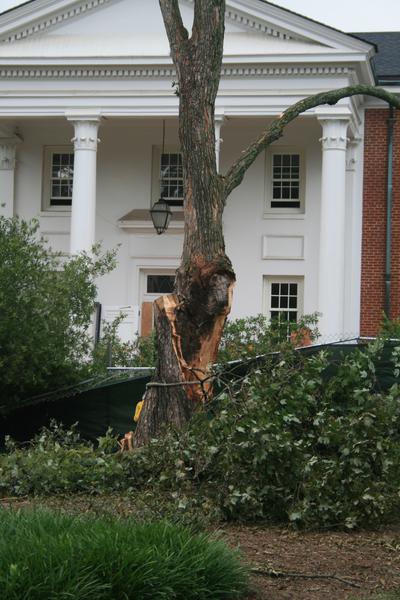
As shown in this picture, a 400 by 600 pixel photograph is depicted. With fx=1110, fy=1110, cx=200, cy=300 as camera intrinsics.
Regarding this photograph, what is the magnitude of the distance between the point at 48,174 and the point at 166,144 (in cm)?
→ 302

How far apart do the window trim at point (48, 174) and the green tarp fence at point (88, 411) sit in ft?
41.5

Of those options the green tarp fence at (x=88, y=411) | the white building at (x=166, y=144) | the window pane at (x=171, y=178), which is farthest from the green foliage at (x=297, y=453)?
the window pane at (x=171, y=178)

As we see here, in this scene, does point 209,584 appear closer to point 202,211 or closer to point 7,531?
point 7,531

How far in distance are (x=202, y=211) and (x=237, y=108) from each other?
534 inches

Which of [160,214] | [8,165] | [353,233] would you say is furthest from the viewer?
[8,165]

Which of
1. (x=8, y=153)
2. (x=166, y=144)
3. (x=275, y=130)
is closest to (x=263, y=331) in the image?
(x=166, y=144)

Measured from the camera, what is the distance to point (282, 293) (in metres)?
26.1

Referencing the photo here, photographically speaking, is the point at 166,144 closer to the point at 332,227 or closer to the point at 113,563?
the point at 332,227

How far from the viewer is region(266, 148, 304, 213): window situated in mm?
26156

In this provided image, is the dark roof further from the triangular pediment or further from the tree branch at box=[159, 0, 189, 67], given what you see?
the tree branch at box=[159, 0, 189, 67]

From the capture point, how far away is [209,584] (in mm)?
5996

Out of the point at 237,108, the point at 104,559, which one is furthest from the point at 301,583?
the point at 237,108

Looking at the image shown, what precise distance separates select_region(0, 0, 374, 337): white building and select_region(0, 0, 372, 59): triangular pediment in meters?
0.03

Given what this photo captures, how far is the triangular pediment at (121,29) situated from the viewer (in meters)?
23.8
